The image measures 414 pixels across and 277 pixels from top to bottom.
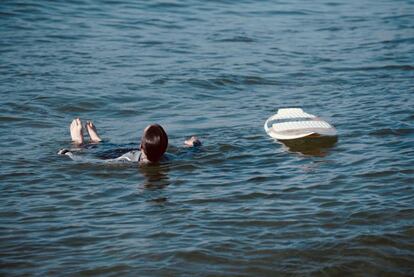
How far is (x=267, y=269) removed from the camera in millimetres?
5582

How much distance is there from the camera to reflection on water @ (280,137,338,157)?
27.6 feet

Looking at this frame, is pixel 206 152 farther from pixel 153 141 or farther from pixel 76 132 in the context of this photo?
pixel 76 132

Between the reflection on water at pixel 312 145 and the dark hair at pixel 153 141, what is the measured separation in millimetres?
1518

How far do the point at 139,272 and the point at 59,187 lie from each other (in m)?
2.23

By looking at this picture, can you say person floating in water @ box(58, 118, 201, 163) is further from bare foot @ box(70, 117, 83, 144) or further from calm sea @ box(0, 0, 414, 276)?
bare foot @ box(70, 117, 83, 144)

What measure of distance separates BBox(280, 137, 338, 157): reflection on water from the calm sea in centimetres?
6

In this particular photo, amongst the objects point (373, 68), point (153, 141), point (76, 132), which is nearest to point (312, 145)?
point (153, 141)

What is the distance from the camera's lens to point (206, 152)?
8.59m

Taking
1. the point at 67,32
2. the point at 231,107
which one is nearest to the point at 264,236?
the point at 231,107

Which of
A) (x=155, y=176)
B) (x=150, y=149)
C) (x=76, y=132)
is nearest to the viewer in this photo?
(x=155, y=176)

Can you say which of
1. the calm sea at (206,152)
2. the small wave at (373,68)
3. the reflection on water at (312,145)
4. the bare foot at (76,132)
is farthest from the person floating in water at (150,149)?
the small wave at (373,68)

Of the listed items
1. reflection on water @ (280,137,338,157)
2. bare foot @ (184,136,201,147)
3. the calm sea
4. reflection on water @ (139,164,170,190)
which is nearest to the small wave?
the calm sea

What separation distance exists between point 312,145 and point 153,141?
189 cm

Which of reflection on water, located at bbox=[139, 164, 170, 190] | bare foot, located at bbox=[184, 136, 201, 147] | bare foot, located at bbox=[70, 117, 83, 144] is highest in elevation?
bare foot, located at bbox=[70, 117, 83, 144]
